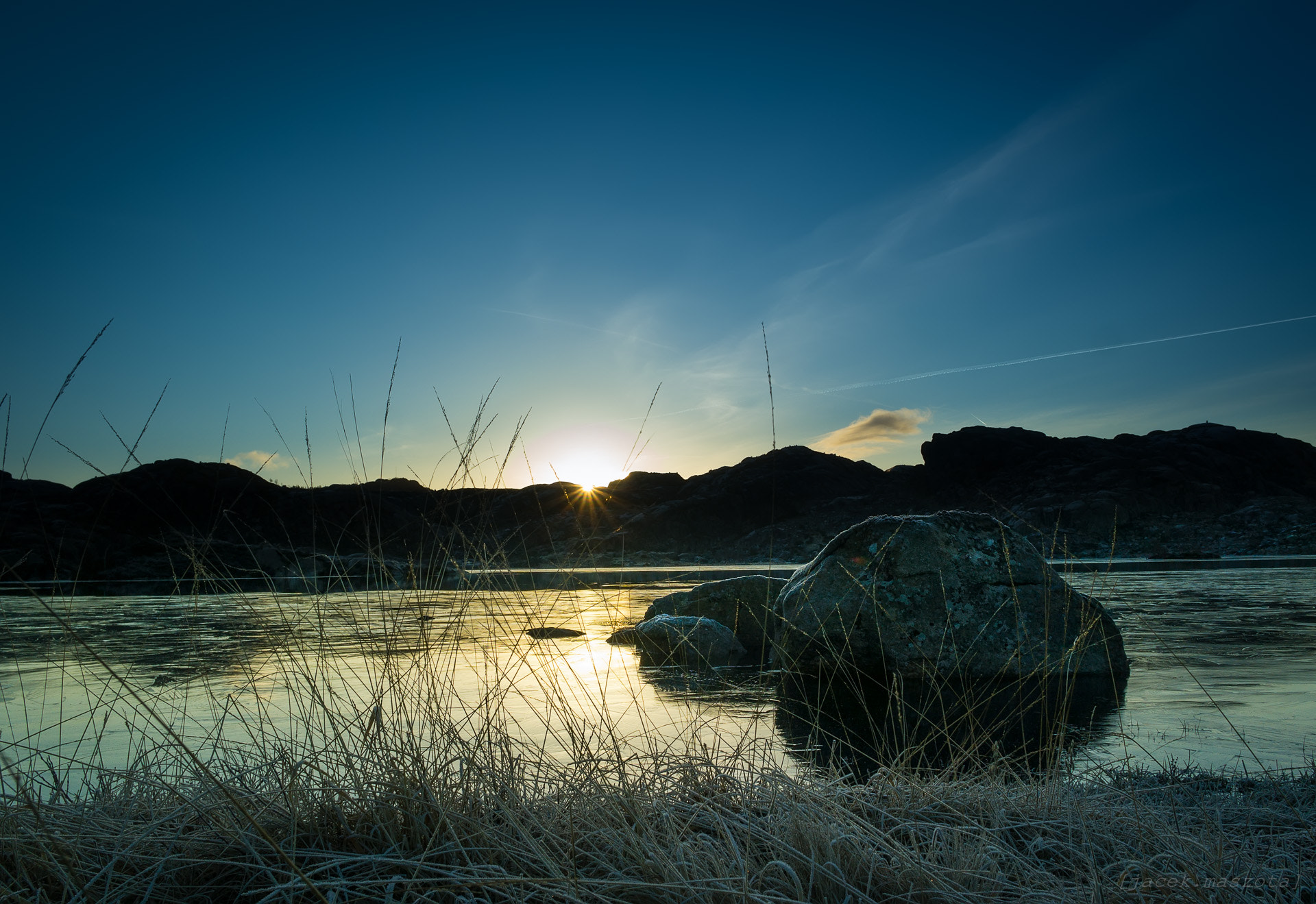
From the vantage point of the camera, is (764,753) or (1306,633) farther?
(1306,633)

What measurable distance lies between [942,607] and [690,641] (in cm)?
242

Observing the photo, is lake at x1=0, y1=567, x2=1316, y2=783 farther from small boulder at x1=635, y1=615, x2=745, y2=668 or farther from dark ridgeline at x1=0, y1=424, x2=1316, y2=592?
dark ridgeline at x1=0, y1=424, x2=1316, y2=592

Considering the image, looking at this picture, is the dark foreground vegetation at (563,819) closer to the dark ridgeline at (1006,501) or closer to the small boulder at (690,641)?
the small boulder at (690,641)

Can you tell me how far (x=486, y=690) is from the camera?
8.63 ft

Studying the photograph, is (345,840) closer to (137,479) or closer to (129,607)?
(137,479)

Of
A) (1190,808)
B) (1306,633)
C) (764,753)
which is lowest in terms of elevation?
(1306,633)

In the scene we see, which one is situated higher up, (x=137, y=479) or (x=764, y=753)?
(x=137, y=479)

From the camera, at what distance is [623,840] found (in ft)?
6.67

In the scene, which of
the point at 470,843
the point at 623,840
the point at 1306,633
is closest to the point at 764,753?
the point at 623,840

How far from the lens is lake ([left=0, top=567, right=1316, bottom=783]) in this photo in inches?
109

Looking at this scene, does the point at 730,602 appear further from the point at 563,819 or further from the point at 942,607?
the point at 563,819

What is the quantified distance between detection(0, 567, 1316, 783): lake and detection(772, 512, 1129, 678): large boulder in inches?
23.8

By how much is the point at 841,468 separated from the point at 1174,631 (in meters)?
81.7

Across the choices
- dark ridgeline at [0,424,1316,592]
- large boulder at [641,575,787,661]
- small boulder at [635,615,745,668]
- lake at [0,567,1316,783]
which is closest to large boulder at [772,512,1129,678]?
lake at [0,567,1316,783]
